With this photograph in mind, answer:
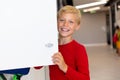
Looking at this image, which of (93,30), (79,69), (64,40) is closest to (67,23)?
A: (64,40)

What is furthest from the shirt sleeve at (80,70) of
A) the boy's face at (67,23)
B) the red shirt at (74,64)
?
the boy's face at (67,23)

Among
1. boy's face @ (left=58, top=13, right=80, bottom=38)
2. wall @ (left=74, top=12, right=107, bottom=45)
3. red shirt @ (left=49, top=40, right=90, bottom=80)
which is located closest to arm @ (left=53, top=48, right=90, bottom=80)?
red shirt @ (left=49, top=40, right=90, bottom=80)

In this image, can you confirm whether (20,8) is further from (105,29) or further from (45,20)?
(105,29)

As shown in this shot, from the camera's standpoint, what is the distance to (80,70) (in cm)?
129

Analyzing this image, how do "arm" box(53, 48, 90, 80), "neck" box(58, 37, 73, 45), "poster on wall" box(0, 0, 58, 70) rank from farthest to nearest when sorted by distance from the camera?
"neck" box(58, 37, 73, 45) < "arm" box(53, 48, 90, 80) < "poster on wall" box(0, 0, 58, 70)

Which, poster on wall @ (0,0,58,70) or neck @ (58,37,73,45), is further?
neck @ (58,37,73,45)

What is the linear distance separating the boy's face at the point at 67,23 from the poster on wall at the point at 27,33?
0.19m

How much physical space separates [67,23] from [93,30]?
1964 cm

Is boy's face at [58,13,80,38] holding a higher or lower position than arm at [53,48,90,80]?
higher

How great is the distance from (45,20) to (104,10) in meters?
19.6

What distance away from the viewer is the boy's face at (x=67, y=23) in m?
1.30

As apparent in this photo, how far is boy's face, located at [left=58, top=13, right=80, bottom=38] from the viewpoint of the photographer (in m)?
1.30

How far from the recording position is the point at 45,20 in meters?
1.11

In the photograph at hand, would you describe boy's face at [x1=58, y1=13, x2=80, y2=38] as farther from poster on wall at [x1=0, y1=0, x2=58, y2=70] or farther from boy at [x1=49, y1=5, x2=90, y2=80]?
poster on wall at [x1=0, y1=0, x2=58, y2=70]
